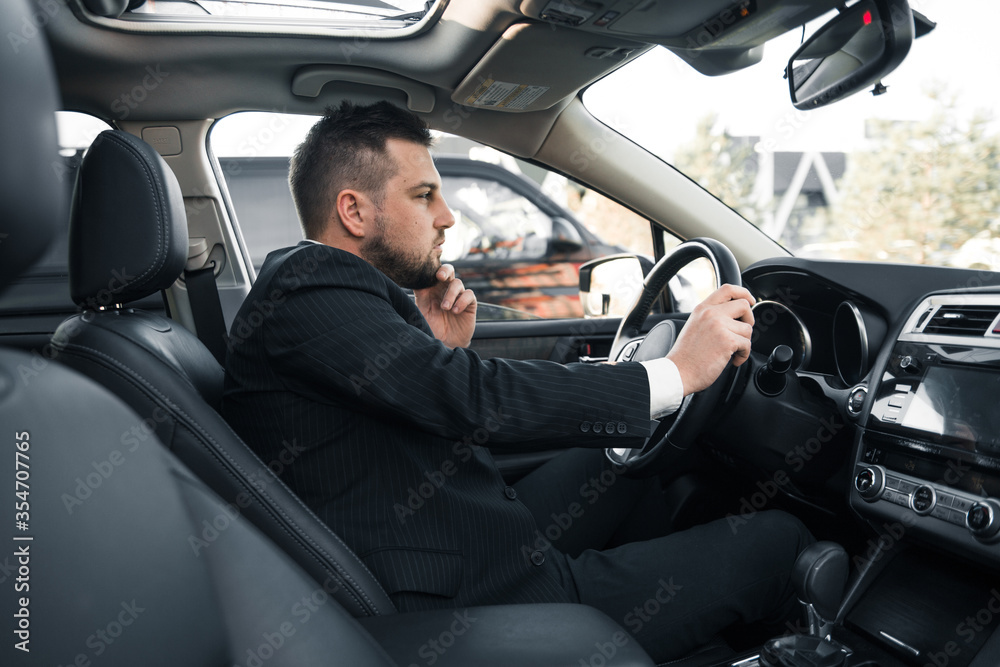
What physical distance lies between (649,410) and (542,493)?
69 centimetres

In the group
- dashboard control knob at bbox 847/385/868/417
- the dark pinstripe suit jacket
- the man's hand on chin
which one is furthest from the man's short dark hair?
dashboard control knob at bbox 847/385/868/417

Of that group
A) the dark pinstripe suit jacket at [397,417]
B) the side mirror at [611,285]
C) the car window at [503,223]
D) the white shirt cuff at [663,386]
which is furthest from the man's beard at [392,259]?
the side mirror at [611,285]

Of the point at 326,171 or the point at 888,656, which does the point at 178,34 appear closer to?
the point at 326,171

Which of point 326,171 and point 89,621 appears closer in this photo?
point 89,621

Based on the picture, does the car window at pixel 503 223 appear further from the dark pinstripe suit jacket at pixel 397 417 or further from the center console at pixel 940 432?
the dark pinstripe suit jacket at pixel 397 417

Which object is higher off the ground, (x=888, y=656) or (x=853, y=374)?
(x=853, y=374)

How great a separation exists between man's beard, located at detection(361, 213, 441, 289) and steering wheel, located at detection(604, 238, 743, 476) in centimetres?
57

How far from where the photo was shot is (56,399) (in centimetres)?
70

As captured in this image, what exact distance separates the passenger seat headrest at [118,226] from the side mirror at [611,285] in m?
1.79

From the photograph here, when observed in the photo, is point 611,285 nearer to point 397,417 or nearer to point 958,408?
point 958,408

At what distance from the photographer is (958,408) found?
4.07ft

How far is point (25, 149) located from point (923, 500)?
1.40 meters

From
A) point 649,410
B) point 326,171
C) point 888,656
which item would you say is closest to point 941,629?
point 888,656

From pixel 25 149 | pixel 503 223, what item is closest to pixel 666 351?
pixel 25 149
